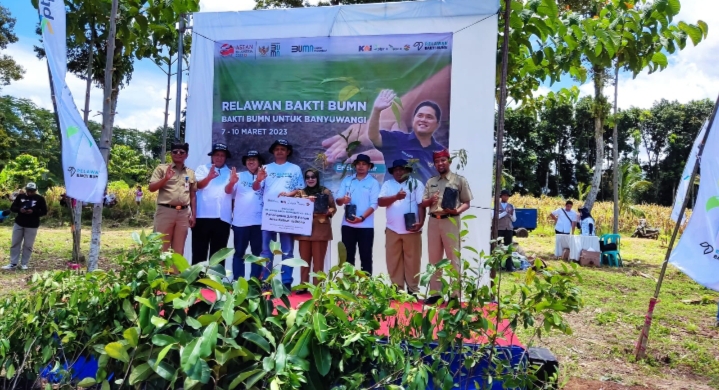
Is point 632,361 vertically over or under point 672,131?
under

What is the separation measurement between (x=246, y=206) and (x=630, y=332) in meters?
3.79

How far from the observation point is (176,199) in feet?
15.3

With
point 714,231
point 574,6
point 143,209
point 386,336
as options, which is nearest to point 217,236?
point 386,336

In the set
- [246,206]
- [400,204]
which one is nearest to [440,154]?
[400,204]

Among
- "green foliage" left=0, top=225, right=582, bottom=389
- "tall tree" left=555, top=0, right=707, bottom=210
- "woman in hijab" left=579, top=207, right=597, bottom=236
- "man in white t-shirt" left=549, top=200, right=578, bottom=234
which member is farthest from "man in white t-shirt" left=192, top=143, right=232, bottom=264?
"man in white t-shirt" left=549, top=200, right=578, bottom=234

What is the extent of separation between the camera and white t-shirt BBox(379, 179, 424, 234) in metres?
4.66

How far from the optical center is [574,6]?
1099 cm

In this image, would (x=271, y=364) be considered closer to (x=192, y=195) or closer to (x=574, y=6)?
(x=192, y=195)

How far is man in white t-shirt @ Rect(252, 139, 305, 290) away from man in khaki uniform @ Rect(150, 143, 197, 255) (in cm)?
60

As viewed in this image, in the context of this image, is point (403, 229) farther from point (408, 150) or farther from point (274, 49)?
point (274, 49)

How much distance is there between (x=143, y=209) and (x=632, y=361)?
14985 mm

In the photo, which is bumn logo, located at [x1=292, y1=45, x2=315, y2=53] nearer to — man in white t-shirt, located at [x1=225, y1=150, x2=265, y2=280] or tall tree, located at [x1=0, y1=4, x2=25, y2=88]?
man in white t-shirt, located at [x1=225, y1=150, x2=265, y2=280]

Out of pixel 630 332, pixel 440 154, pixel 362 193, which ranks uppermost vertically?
pixel 440 154

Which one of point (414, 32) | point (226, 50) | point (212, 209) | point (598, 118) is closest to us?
point (212, 209)
